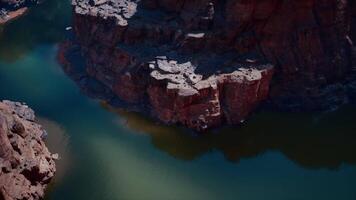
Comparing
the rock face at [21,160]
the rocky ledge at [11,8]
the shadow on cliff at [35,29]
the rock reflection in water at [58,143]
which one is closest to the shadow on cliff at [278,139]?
the rock reflection in water at [58,143]

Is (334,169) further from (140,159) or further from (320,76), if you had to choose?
(140,159)

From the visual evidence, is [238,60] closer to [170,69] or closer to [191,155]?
[170,69]

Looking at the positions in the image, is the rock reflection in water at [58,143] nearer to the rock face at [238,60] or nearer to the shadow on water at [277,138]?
the shadow on water at [277,138]

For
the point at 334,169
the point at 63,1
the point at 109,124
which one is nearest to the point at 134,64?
the point at 109,124

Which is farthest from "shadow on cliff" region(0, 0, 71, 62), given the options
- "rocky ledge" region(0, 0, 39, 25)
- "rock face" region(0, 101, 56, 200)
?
"rock face" region(0, 101, 56, 200)

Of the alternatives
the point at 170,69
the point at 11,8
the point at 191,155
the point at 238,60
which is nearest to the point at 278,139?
the point at 191,155

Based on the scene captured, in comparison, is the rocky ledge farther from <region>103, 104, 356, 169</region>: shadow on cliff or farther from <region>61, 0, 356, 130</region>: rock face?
<region>103, 104, 356, 169</region>: shadow on cliff

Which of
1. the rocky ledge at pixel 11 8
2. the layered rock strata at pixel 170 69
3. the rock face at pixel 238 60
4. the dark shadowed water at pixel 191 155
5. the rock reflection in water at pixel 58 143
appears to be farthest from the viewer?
the rocky ledge at pixel 11 8
